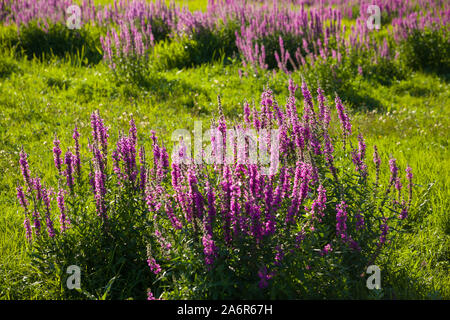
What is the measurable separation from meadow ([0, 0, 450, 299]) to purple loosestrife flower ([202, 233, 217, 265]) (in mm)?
13

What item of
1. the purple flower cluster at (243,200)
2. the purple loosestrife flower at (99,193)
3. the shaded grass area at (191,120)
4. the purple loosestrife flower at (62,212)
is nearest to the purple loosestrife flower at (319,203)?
the purple flower cluster at (243,200)

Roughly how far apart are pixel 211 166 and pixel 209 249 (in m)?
1.27

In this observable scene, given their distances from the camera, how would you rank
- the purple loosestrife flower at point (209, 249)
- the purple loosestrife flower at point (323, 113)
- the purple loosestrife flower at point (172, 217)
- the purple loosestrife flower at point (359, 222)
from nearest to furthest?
the purple loosestrife flower at point (209, 249) < the purple loosestrife flower at point (172, 217) < the purple loosestrife flower at point (359, 222) < the purple loosestrife flower at point (323, 113)

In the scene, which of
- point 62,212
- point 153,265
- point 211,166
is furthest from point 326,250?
point 62,212

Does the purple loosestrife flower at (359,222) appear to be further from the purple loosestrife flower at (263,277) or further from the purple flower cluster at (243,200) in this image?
the purple loosestrife flower at (263,277)

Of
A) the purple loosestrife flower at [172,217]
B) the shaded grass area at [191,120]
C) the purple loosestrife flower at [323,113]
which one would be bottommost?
the shaded grass area at [191,120]

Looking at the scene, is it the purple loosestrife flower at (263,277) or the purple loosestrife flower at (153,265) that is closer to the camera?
the purple loosestrife flower at (263,277)

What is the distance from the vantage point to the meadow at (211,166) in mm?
2979

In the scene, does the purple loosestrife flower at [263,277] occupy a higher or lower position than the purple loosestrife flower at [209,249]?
lower

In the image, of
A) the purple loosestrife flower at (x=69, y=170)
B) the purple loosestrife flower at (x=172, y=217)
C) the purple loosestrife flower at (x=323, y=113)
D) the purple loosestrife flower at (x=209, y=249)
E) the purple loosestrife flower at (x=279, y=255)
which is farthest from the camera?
the purple loosestrife flower at (x=323, y=113)

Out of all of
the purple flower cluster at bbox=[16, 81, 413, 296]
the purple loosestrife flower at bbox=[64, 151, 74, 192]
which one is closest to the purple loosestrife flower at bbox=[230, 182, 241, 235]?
the purple flower cluster at bbox=[16, 81, 413, 296]

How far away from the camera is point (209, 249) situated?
108 inches

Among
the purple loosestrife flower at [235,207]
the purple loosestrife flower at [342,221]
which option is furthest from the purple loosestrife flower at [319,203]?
the purple loosestrife flower at [235,207]

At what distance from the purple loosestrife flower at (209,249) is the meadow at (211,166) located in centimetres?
1
